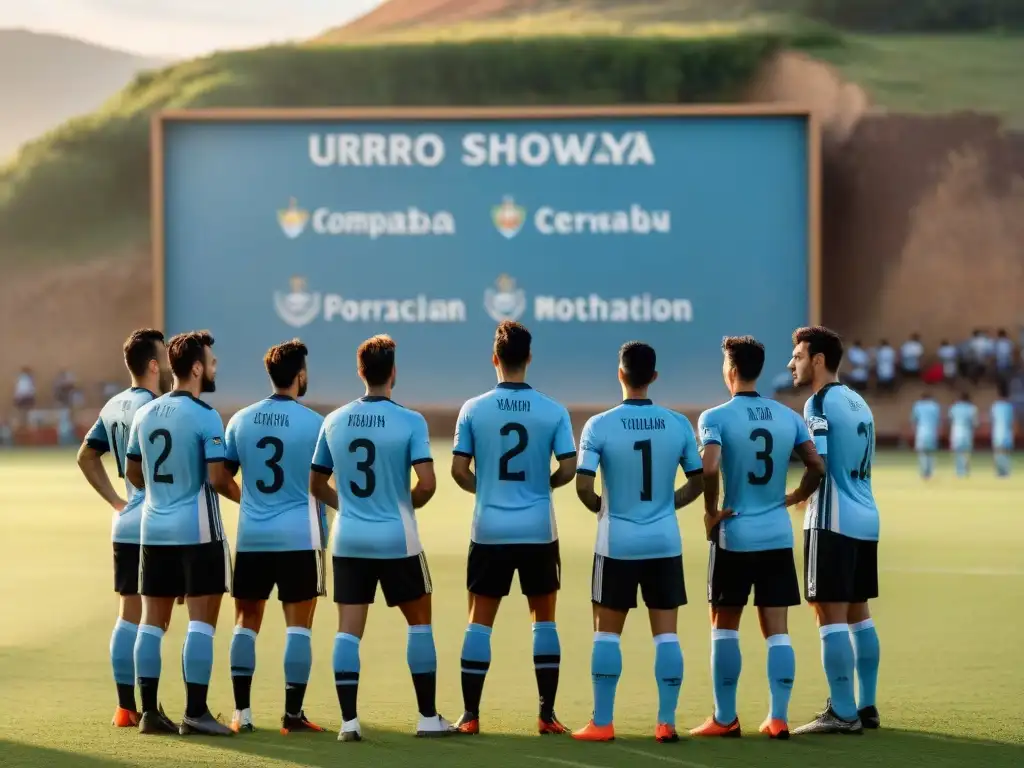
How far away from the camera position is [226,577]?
6.46 meters

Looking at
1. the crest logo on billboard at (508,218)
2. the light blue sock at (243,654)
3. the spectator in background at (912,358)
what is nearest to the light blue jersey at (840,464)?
the light blue sock at (243,654)

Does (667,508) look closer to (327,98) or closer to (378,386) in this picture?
(378,386)

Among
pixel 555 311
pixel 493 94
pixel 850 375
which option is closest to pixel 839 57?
pixel 493 94

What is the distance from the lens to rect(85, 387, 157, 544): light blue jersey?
6.60m

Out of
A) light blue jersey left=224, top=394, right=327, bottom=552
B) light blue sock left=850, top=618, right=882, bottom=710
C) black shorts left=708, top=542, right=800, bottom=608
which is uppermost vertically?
light blue jersey left=224, top=394, right=327, bottom=552

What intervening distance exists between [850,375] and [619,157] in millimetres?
7403

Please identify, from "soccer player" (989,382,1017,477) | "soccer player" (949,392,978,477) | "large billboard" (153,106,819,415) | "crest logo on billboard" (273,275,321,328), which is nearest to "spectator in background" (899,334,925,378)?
"large billboard" (153,106,819,415)

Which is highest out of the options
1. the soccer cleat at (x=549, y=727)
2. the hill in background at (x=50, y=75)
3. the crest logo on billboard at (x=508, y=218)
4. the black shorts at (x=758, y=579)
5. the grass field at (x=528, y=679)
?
the hill in background at (x=50, y=75)

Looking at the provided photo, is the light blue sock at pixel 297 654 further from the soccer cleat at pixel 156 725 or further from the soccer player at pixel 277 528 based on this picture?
the soccer cleat at pixel 156 725

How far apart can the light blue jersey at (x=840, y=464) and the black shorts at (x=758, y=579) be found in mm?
312

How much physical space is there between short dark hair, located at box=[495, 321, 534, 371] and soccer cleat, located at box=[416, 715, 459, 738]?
1.47m

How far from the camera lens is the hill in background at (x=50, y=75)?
7894 centimetres

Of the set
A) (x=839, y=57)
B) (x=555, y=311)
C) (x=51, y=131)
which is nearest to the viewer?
(x=555, y=311)

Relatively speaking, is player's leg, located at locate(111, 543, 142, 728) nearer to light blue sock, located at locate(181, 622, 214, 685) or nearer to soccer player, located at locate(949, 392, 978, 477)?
light blue sock, located at locate(181, 622, 214, 685)
